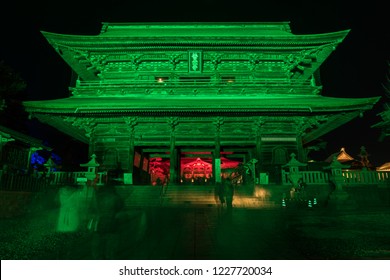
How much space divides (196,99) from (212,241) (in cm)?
1304

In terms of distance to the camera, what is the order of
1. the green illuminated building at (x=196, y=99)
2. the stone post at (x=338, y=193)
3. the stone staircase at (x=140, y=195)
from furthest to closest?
the green illuminated building at (x=196, y=99) → the stone staircase at (x=140, y=195) → the stone post at (x=338, y=193)

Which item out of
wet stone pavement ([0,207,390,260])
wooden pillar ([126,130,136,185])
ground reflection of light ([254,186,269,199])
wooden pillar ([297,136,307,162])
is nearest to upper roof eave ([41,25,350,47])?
wooden pillar ([126,130,136,185])

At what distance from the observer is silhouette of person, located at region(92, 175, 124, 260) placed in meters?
3.54

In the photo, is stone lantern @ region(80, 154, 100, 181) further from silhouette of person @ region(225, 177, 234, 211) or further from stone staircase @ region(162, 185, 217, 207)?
silhouette of person @ region(225, 177, 234, 211)

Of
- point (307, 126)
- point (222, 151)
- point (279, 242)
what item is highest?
point (307, 126)

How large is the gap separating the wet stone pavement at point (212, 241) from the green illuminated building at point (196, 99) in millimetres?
9306

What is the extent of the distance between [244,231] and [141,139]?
12569 mm

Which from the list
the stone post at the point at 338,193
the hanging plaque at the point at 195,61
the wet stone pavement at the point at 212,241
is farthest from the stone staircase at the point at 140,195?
the hanging plaque at the point at 195,61

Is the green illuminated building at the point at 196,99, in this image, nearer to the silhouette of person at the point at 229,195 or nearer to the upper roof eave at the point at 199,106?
the upper roof eave at the point at 199,106

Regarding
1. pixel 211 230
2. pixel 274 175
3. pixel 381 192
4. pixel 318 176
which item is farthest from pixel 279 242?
pixel 274 175

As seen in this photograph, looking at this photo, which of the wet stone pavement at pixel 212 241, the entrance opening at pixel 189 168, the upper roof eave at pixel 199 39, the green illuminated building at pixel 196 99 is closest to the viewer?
the wet stone pavement at pixel 212 241

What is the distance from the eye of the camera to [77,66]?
67.0ft

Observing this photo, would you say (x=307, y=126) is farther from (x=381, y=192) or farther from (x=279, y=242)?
(x=279, y=242)

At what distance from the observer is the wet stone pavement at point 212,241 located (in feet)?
13.7
